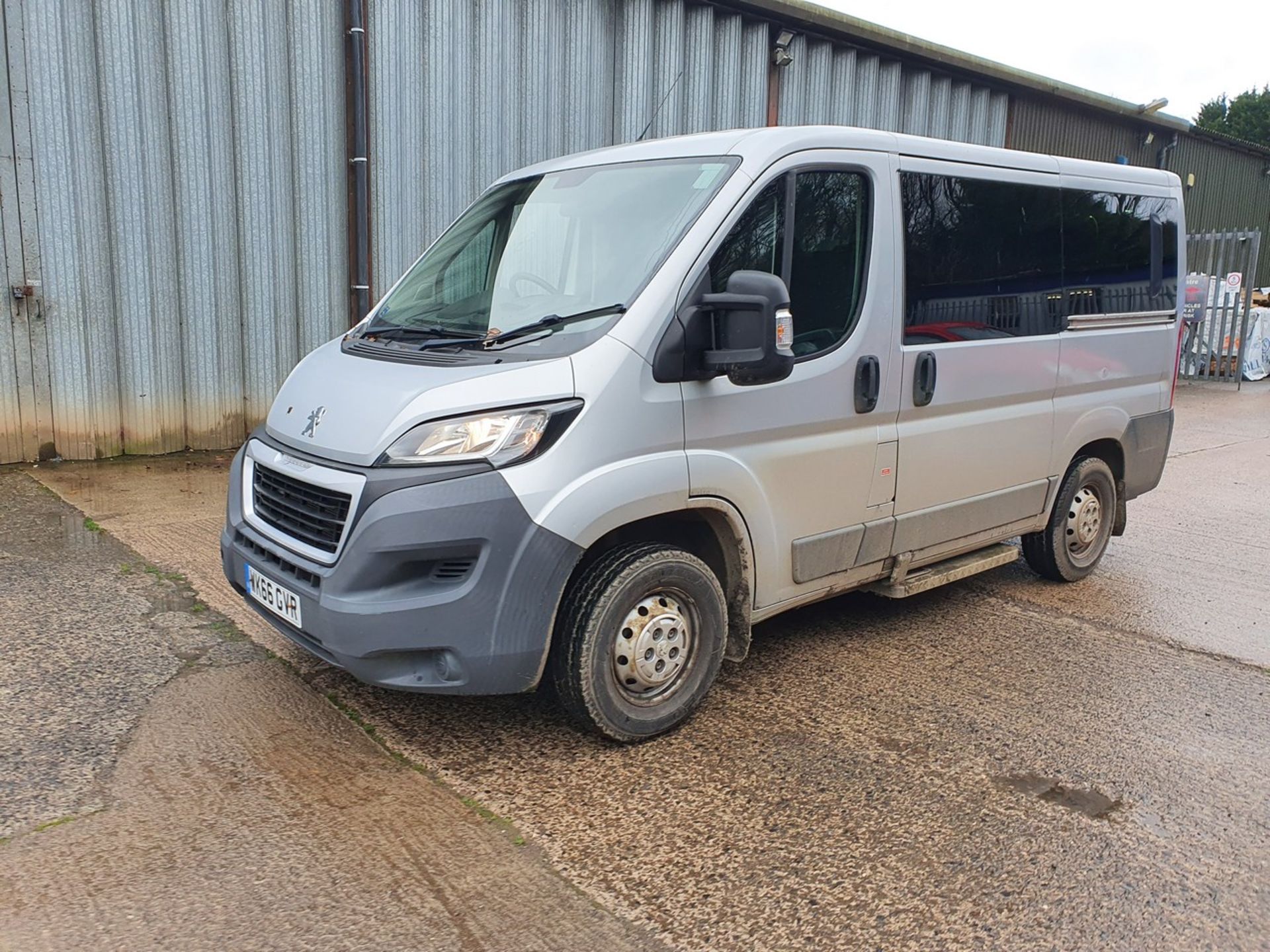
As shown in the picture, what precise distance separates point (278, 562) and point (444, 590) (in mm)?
784

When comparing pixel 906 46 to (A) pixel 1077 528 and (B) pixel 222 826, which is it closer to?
(A) pixel 1077 528

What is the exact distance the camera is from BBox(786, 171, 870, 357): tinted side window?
13.1 ft

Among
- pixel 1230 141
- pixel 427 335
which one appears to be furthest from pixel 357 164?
pixel 1230 141

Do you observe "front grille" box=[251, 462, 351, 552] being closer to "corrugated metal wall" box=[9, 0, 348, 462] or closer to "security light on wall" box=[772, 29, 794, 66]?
"corrugated metal wall" box=[9, 0, 348, 462]

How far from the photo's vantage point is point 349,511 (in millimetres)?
3340

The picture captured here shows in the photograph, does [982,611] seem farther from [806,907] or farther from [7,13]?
[7,13]

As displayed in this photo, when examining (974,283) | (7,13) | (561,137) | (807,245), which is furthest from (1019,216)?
(7,13)

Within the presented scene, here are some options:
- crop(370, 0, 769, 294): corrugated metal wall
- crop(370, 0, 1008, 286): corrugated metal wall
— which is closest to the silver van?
crop(370, 0, 1008, 286): corrugated metal wall

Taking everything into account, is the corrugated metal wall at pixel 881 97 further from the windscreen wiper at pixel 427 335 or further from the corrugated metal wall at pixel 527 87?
the windscreen wiper at pixel 427 335

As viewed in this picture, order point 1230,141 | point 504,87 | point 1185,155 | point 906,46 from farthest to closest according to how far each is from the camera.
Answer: point 1230,141 < point 1185,155 < point 906,46 < point 504,87

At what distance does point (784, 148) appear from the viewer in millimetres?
3975

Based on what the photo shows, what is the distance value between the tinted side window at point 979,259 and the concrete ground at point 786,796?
5.03 feet

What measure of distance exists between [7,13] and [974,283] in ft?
22.2

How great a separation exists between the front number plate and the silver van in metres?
0.01
